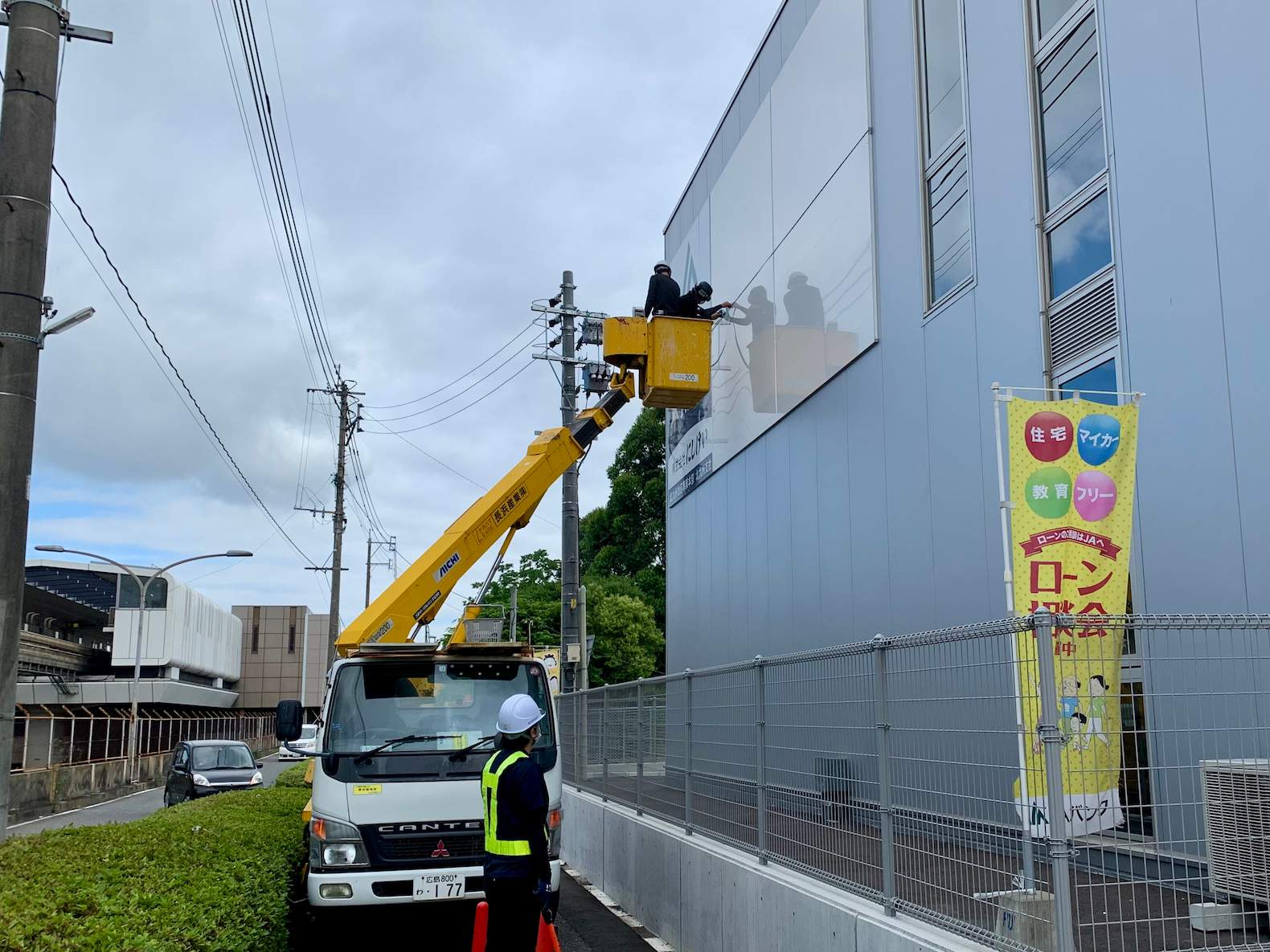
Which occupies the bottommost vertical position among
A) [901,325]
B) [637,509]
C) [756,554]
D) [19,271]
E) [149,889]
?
[149,889]

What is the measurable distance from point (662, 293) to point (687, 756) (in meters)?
5.43

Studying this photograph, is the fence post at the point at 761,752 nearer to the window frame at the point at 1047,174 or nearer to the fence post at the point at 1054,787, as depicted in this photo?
the fence post at the point at 1054,787

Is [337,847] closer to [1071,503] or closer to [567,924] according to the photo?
[567,924]

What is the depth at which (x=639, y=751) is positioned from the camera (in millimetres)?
11281

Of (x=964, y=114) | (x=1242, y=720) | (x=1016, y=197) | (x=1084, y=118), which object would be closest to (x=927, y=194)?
(x=964, y=114)

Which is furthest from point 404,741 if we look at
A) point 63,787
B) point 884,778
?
point 63,787

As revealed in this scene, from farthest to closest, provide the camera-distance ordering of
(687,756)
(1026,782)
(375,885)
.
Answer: (687,756)
(375,885)
(1026,782)

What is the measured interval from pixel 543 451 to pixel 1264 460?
671 cm

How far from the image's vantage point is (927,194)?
40.5 feet

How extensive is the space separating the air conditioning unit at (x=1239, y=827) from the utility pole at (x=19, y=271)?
642cm

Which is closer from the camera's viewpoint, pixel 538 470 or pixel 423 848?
pixel 423 848

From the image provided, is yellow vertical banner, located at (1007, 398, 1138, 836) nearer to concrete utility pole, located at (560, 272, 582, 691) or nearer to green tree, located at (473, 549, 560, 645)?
concrete utility pole, located at (560, 272, 582, 691)

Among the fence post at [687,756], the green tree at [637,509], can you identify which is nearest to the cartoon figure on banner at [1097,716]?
the fence post at [687,756]

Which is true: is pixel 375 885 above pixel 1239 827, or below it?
below
